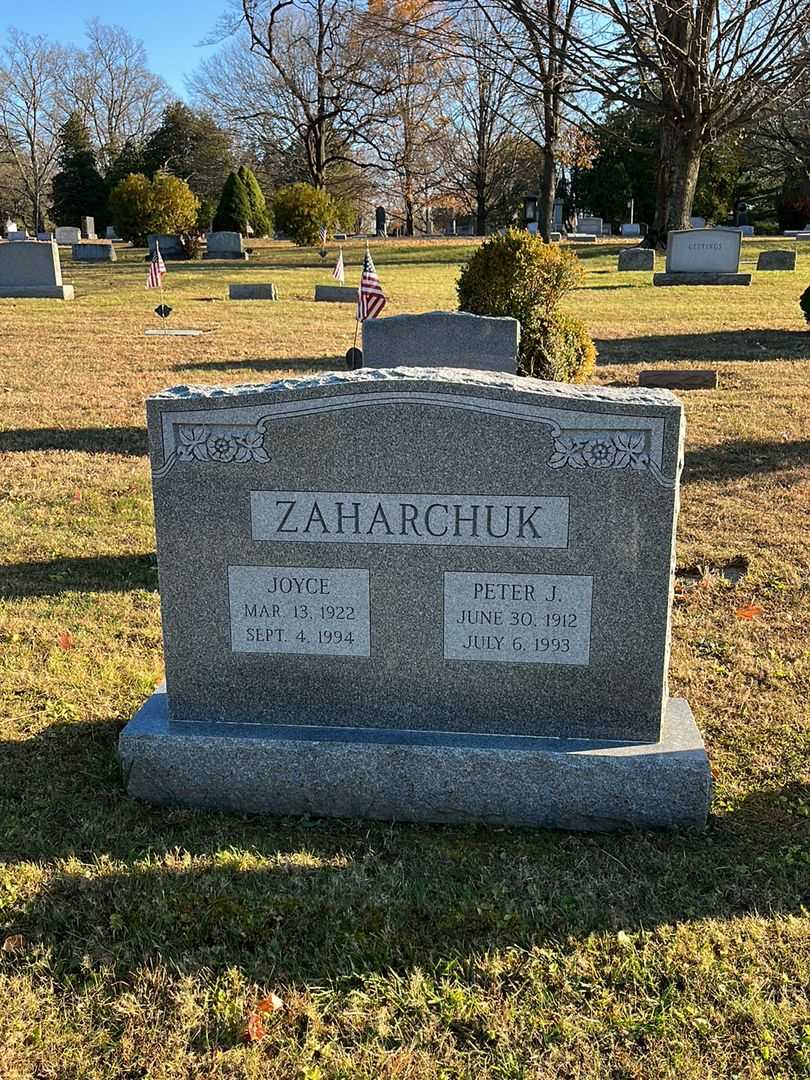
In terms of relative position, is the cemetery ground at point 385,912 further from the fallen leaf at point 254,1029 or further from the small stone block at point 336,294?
the small stone block at point 336,294

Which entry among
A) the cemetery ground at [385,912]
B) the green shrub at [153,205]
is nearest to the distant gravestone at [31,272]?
the green shrub at [153,205]

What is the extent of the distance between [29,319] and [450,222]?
6247cm

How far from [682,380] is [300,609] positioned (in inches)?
354

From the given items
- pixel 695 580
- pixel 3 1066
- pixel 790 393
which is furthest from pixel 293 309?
pixel 3 1066

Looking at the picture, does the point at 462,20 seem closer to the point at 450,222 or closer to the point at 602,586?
the point at 602,586

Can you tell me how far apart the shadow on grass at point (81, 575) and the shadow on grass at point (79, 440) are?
8.84 ft

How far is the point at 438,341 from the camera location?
705 centimetres

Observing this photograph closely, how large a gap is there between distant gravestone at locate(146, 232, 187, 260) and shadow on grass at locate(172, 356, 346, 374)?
21.3 m

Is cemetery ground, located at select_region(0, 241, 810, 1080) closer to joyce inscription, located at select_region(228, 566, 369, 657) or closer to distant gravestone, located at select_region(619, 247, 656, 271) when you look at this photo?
joyce inscription, located at select_region(228, 566, 369, 657)

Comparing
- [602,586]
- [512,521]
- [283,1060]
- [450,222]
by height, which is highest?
[450,222]

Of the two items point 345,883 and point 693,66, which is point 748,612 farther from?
point 693,66

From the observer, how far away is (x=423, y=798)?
132 inches

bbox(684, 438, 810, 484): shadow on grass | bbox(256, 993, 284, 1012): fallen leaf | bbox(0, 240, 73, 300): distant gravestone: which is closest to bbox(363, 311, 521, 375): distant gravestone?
bbox(684, 438, 810, 484): shadow on grass

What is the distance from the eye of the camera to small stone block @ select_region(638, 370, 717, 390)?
11.3 meters
